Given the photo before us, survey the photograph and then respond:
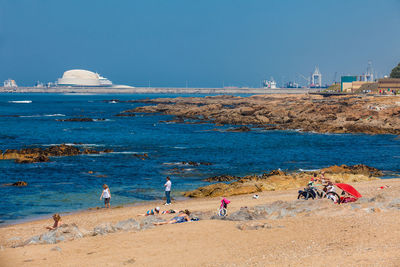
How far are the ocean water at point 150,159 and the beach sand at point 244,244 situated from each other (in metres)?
7.42

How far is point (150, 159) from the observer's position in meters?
38.2

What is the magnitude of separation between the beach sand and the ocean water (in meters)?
7.42

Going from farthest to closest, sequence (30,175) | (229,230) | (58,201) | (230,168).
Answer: (230,168) → (30,175) → (58,201) → (229,230)

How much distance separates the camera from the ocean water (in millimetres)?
24969

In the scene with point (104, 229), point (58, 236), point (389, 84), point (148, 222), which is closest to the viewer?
point (58, 236)

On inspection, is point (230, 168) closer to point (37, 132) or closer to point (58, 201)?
point (58, 201)

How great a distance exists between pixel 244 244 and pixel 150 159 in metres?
25.0

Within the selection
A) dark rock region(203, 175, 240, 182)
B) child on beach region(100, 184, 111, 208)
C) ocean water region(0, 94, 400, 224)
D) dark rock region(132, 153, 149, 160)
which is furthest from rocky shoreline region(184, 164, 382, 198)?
dark rock region(132, 153, 149, 160)

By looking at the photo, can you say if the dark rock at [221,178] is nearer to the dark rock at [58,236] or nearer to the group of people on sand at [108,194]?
the group of people on sand at [108,194]

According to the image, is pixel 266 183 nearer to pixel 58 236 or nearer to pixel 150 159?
pixel 58 236

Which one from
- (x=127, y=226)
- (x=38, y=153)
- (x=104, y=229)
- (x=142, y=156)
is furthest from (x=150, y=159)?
(x=104, y=229)

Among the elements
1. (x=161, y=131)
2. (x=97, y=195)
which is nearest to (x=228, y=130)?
(x=161, y=131)

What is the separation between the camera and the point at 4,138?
5475 centimetres

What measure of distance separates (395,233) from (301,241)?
2.56 meters
